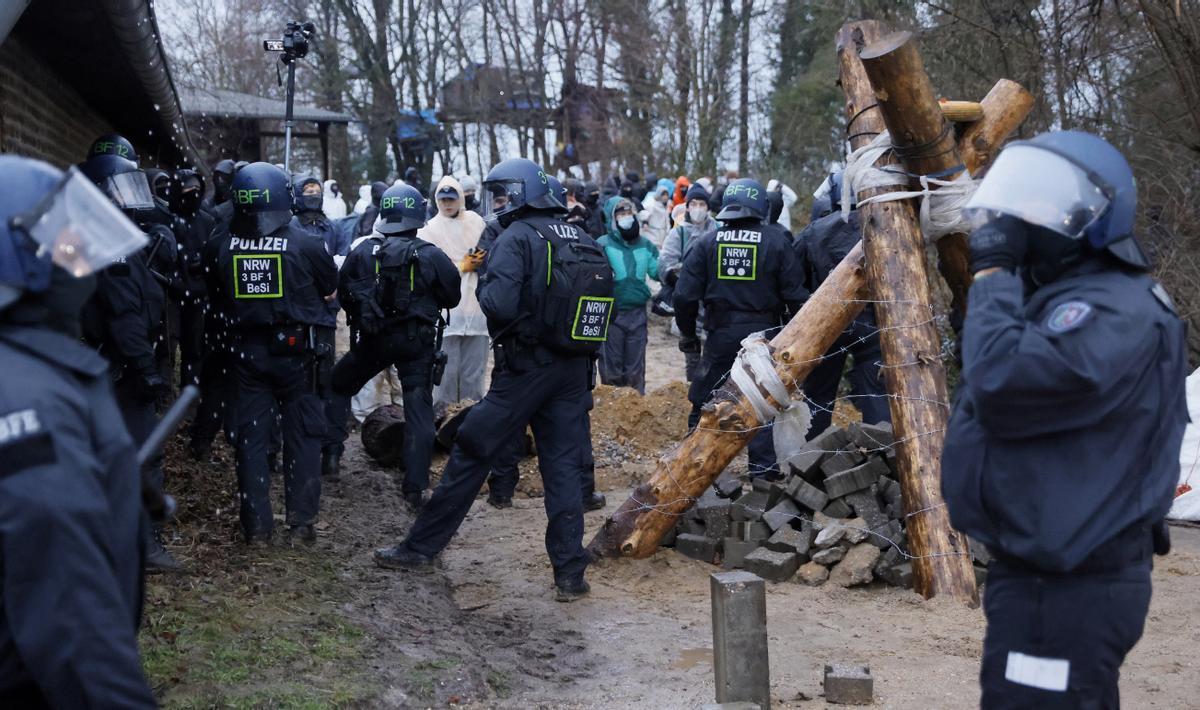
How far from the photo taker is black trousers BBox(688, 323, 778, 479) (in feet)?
28.7

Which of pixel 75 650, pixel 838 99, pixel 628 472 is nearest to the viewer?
pixel 75 650

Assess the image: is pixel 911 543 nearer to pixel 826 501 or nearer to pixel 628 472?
pixel 826 501

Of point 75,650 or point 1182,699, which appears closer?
point 75,650

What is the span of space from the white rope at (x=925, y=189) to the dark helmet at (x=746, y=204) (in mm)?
2142

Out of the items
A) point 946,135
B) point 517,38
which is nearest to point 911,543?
point 946,135

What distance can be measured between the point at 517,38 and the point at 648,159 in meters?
5.69

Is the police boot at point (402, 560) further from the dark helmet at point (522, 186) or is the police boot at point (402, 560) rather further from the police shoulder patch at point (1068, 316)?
the police shoulder patch at point (1068, 316)

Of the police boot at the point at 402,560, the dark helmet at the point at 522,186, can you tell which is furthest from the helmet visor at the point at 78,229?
the police boot at the point at 402,560

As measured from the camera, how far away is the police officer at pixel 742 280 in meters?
8.66

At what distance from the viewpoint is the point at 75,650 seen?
2186mm

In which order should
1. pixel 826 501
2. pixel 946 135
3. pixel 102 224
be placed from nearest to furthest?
pixel 102 224
pixel 946 135
pixel 826 501

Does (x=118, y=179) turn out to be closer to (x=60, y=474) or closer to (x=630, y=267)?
(x=60, y=474)

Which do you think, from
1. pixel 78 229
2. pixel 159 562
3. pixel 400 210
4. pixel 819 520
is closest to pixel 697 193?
pixel 400 210

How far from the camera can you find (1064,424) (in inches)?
109
